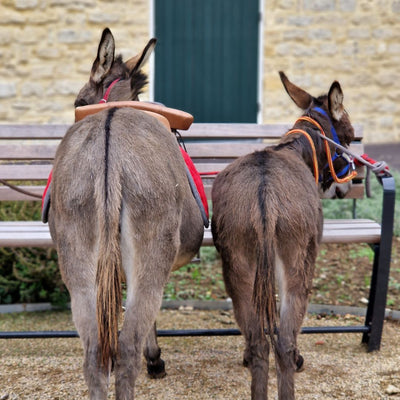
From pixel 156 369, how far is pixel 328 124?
198 cm

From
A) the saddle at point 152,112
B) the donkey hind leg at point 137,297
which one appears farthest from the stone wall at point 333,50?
the donkey hind leg at point 137,297

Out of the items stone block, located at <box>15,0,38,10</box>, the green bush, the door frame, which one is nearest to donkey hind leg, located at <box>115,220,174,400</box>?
the green bush

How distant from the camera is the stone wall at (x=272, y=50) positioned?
30.5 ft

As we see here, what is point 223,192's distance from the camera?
9.66 feet

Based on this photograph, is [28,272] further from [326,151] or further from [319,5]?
[319,5]

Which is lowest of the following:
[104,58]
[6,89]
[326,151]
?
[326,151]

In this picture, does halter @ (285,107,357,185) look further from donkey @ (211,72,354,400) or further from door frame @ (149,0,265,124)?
door frame @ (149,0,265,124)

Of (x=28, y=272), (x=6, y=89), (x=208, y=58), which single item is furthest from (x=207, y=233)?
(x=6, y=89)

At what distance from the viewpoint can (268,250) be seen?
2596 millimetres

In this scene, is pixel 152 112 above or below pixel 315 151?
above

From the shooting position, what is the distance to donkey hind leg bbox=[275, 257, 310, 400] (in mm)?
2666

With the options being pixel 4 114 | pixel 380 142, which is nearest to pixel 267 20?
pixel 380 142

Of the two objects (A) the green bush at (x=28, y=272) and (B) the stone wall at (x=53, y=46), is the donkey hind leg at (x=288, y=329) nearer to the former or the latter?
(A) the green bush at (x=28, y=272)

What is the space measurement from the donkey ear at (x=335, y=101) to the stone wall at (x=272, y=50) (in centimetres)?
635
